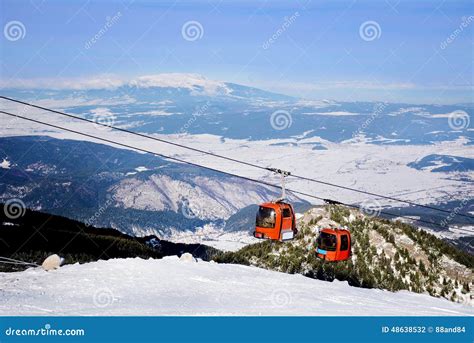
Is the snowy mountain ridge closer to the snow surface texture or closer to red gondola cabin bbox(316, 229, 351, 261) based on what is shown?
the snow surface texture

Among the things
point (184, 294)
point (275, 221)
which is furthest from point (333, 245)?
point (184, 294)

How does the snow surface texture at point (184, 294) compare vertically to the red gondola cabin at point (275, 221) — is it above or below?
below

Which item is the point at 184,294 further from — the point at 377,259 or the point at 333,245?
the point at 377,259

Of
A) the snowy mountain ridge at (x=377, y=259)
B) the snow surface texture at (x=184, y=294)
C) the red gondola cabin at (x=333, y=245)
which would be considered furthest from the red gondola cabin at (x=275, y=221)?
the snowy mountain ridge at (x=377, y=259)

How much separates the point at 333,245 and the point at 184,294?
749 centimetres

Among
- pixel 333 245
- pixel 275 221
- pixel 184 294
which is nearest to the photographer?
pixel 184 294

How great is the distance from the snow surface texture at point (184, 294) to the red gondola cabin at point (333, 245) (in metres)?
2.01

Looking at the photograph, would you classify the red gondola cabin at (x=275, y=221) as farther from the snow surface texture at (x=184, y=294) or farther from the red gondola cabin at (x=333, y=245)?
the snow surface texture at (x=184, y=294)

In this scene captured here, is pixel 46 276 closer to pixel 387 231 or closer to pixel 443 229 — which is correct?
pixel 387 231

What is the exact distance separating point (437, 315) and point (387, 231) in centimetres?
1901

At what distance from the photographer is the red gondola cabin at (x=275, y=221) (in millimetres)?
24844

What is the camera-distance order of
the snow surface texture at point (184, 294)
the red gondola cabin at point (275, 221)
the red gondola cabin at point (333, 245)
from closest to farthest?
the snow surface texture at point (184, 294) < the red gondola cabin at point (275, 221) < the red gondola cabin at point (333, 245)

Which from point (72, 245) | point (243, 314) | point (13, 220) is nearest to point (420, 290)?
point (243, 314)

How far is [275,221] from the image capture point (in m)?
24.8
